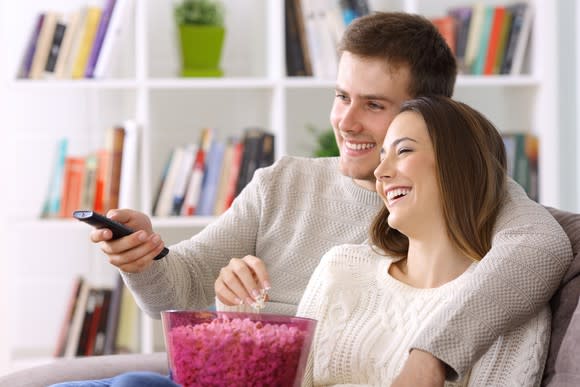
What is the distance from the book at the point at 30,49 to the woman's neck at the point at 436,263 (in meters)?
2.06

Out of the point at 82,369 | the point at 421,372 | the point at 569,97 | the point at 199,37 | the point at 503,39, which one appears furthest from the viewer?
the point at 569,97

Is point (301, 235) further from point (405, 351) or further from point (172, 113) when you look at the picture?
point (172, 113)

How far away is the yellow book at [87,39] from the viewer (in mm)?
3645

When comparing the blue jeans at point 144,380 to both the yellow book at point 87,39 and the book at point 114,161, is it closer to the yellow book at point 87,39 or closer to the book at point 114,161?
the book at point 114,161

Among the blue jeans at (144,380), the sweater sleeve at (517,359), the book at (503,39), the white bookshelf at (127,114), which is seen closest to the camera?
the blue jeans at (144,380)

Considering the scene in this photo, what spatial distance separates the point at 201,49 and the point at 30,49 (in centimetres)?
57

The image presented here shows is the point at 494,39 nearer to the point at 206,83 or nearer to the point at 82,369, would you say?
the point at 206,83

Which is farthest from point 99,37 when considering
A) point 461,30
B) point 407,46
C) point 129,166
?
point 407,46

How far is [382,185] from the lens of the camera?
1.96 metres

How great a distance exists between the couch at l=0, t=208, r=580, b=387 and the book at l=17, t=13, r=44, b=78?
5.64 feet

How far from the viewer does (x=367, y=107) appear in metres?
2.37

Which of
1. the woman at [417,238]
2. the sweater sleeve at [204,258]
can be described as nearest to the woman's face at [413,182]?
the woman at [417,238]

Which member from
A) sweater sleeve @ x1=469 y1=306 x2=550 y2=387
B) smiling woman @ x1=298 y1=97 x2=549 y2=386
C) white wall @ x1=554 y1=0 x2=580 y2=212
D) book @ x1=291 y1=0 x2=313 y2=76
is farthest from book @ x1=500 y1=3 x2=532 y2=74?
sweater sleeve @ x1=469 y1=306 x2=550 y2=387

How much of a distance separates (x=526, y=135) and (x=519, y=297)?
2200 mm
